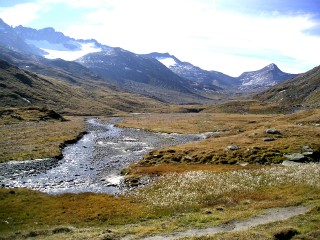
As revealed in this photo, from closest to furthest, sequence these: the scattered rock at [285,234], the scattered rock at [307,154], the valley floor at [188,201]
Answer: the scattered rock at [285,234]
the valley floor at [188,201]
the scattered rock at [307,154]

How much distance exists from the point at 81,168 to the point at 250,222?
45.4 meters

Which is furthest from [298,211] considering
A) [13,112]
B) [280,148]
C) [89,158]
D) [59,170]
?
[13,112]

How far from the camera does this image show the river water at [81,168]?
55.2 metres

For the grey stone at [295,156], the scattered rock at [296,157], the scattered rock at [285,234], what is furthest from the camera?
the grey stone at [295,156]

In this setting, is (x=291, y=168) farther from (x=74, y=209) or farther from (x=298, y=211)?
(x=74, y=209)

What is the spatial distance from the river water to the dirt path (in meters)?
23.4

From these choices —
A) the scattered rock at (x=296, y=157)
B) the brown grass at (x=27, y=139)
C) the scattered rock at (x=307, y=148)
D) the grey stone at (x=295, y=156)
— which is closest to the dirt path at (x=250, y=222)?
the scattered rock at (x=296, y=157)

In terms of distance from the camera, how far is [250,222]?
31750mm

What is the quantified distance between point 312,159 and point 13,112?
147056 millimetres

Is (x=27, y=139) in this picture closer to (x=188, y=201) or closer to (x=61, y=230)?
(x=188, y=201)

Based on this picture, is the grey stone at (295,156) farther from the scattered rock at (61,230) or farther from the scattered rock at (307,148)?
the scattered rock at (61,230)

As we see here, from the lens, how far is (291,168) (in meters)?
56.0

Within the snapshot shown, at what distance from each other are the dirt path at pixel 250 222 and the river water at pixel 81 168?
23439 millimetres

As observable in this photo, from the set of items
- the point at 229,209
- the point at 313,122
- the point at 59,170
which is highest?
the point at 313,122
